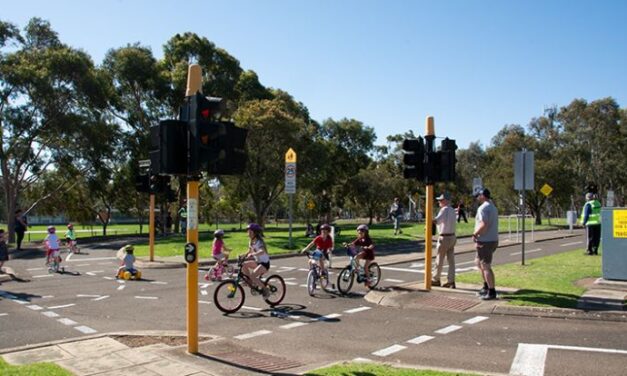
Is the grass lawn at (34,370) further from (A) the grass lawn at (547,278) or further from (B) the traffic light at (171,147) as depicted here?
(A) the grass lawn at (547,278)

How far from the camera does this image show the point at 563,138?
56.3 m

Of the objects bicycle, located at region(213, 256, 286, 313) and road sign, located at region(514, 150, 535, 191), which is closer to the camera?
bicycle, located at region(213, 256, 286, 313)

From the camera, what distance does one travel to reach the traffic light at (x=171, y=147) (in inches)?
249

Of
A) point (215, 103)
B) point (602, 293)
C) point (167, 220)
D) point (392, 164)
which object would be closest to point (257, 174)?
point (167, 220)

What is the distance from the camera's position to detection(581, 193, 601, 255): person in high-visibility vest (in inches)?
642

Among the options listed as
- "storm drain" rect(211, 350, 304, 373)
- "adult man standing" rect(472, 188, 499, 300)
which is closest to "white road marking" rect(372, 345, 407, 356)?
"storm drain" rect(211, 350, 304, 373)

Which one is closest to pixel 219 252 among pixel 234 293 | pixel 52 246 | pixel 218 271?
pixel 218 271

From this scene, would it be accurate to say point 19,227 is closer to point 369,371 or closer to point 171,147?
point 171,147

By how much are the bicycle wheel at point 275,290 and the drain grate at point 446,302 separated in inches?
99.2

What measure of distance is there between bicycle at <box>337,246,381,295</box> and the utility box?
4.67 meters

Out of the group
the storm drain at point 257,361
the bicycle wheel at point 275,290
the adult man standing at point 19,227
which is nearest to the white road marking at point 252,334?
the storm drain at point 257,361

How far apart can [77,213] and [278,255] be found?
32.1 meters

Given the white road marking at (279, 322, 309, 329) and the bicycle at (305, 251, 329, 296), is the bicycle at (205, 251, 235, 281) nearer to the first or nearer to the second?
the bicycle at (305, 251, 329, 296)

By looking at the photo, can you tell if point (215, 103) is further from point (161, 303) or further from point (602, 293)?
point (602, 293)
